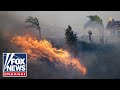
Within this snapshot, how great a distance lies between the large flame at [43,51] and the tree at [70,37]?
0.18 metres

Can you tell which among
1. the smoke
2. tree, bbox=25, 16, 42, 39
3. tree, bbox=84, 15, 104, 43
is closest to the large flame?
the smoke

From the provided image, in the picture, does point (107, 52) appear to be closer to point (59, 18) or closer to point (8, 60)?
point (59, 18)

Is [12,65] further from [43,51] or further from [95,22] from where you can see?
[95,22]

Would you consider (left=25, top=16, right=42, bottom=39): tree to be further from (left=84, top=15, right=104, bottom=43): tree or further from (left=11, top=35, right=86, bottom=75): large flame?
(left=84, top=15, right=104, bottom=43): tree

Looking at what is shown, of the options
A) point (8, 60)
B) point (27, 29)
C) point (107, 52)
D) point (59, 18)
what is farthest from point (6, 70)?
point (107, 52)

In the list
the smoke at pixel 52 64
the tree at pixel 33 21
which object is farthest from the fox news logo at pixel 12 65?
the tree at pixel 33 21

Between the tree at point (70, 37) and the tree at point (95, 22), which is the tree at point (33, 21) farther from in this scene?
the tree at point (95, 22)

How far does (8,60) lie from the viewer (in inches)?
283

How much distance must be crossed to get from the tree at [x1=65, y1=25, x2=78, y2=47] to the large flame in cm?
18

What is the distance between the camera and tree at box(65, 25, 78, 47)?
7.25 m

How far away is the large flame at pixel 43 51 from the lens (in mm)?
7250

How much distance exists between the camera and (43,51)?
732cm
